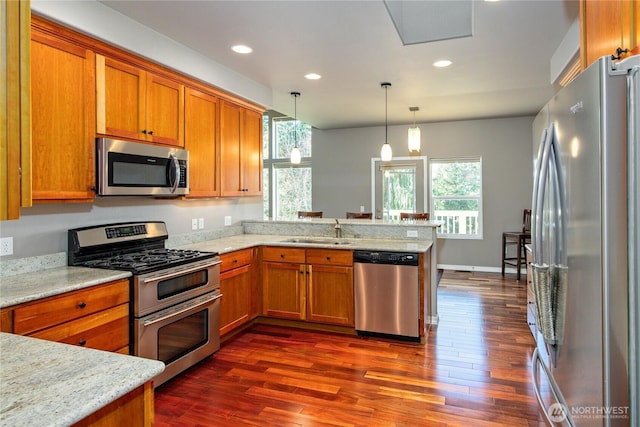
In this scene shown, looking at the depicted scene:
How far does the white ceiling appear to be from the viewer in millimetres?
2676

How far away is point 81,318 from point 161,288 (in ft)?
1.82

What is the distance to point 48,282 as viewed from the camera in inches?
83.7

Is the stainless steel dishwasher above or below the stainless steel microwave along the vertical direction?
below

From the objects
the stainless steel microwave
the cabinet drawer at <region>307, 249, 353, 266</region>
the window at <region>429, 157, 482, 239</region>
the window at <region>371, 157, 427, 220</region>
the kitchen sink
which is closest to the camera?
the stainless steel microwave

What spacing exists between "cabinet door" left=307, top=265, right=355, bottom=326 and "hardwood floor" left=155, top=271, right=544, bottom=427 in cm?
18

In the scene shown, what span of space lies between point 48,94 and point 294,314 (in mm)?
2660

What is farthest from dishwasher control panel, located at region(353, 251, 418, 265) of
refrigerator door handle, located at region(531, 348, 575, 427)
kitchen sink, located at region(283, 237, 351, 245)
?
refrigerator door handle, located at region(531, 348, 575, 427)

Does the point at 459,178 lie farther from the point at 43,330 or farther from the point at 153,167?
the point at 43,330

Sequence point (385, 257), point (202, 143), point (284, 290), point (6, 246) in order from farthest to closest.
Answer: point (284, 290) → point (202, 143) → point (385, 257) → point (6, 246)

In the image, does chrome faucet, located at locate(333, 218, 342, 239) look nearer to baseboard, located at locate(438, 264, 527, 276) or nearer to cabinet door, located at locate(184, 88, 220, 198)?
cabinet door, located at locate(184, 88, 220, 198)

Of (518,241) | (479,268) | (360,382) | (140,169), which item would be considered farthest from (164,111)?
(479,268)

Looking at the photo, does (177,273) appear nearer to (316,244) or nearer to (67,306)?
(67,306)

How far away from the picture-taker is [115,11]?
2734 mm

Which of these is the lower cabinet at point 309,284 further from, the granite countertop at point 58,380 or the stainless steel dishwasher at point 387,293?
the granite countertop at point 58,380
